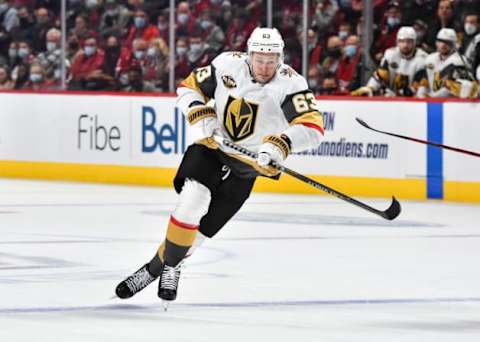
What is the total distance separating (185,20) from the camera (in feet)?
51.7

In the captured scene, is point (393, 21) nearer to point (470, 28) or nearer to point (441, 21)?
point (441, 21)

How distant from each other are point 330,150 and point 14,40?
4.87m

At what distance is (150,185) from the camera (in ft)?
50.9

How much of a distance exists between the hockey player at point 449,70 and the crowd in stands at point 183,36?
0.38 feet

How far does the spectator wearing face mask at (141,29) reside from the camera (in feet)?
53.0

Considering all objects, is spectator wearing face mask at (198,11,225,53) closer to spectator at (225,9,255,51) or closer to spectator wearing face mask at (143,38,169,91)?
spectator at (225,9,255,51)

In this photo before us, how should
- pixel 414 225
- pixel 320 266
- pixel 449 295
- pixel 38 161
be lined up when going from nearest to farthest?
pixel 449 295
pixel 320 266
pixel 414 225
pixel 38 161

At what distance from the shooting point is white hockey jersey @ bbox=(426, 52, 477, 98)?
1349 centimetres

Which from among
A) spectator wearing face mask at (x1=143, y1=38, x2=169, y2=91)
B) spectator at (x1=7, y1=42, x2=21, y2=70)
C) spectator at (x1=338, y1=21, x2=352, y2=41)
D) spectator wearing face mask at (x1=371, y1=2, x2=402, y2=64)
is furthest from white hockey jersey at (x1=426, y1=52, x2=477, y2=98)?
spectator at (x1=7, y1=42, x2=21, y2=70)

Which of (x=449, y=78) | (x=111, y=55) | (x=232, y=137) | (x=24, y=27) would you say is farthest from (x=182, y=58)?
(x=232, y=137)

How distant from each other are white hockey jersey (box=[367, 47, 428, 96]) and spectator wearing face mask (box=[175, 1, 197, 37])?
7.94 feet

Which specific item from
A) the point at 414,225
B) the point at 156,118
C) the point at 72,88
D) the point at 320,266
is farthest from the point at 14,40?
the point at 320,266

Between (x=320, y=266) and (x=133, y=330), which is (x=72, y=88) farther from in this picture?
(x=133, y=330)

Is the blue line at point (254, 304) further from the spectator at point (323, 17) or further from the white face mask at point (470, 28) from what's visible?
the spectator at point (323, 17)
